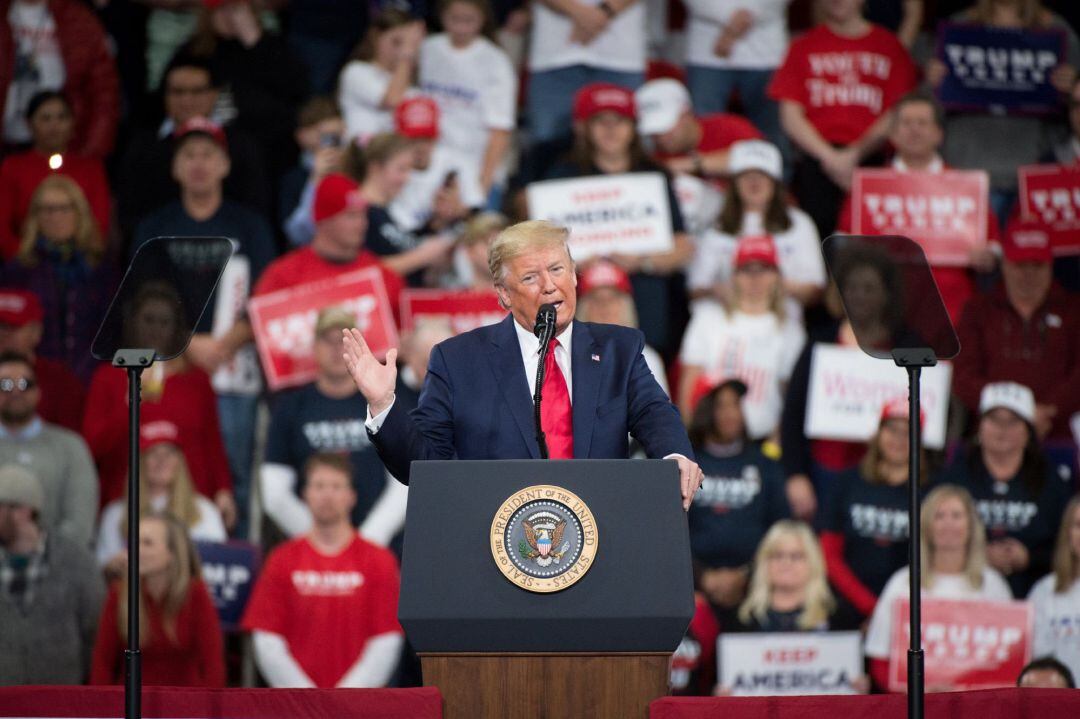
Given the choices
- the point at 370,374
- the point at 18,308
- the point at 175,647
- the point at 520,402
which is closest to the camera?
the point at 370,374

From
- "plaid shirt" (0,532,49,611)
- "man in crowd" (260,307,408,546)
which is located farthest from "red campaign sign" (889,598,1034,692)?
"plaid shirt" (0,532,49,611)

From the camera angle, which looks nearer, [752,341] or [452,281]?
[752,341]

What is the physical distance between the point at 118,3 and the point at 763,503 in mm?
4242

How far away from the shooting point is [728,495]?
6887 mm

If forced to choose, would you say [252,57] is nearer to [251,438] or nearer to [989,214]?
[251,438]

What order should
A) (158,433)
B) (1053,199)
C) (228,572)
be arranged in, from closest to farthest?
1. (228,572)
2. (158,433)
3. (1053,199)

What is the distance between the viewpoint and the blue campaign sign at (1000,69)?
8.20 metres

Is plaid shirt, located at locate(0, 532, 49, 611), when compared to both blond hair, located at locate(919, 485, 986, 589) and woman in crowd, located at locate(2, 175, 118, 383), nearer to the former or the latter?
woman in crowd, located at locate(2, 175, 118, 383)

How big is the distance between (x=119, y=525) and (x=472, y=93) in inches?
108

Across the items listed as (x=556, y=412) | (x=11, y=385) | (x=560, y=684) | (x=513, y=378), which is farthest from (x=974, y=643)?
(x=11, y=385)

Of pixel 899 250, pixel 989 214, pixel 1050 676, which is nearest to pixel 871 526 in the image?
pixel 1050 676

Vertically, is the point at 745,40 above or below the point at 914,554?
above

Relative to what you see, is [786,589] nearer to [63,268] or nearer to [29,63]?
[63,268]

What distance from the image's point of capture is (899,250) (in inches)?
155
